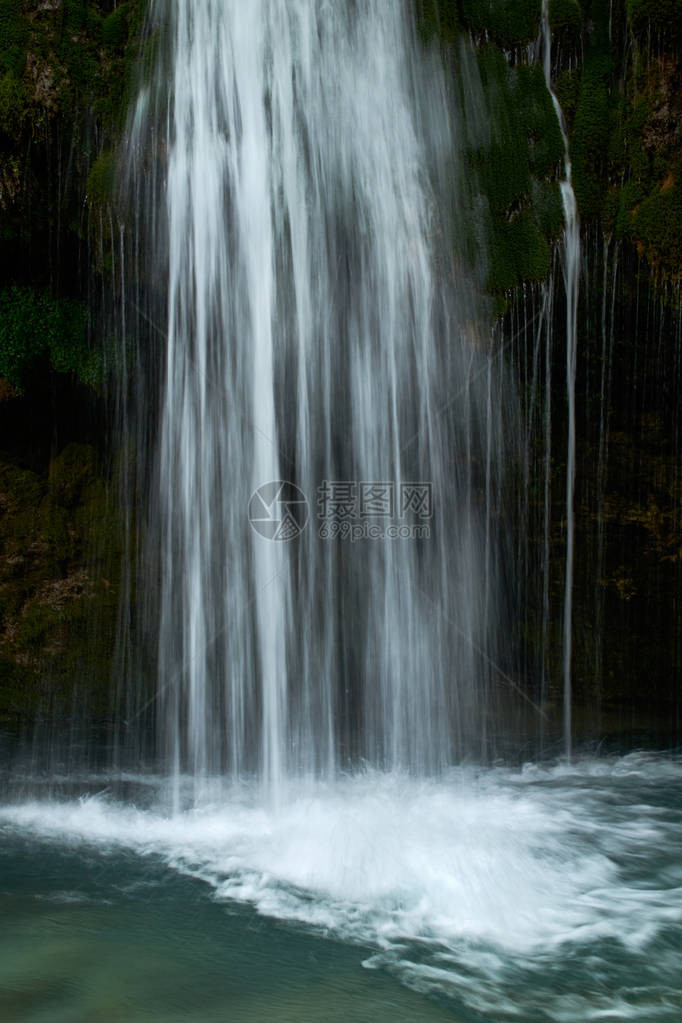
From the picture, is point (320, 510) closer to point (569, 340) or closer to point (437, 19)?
point (569, 340)

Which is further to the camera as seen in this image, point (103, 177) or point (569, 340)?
point (569, 340)

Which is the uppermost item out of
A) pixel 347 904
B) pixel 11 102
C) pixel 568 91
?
pixel 568 91

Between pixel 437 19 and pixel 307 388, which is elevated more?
pixel 437 19

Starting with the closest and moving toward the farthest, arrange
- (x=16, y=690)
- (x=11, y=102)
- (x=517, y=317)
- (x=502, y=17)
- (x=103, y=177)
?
(x=11, y=102), (x=103, y=177), (x=502, y=17), (x=517, y=317), (x=16, y=690)

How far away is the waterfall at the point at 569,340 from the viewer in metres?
6.55

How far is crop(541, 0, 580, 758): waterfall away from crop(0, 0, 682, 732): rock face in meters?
0.07

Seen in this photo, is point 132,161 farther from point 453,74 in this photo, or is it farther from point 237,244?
point 453,74

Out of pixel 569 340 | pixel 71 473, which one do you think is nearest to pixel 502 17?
pixel 569 340

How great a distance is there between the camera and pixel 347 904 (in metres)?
4.24

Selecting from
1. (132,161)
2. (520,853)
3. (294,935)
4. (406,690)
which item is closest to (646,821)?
(520,853)

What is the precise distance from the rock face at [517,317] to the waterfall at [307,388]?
14.1 inches

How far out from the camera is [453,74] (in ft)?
21.2

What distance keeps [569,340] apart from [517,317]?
0.49 meters

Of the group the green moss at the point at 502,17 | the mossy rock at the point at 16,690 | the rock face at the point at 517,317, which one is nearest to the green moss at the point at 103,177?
the rock face at the point at 517,317
